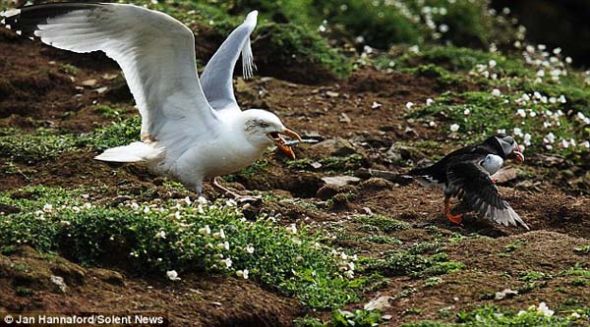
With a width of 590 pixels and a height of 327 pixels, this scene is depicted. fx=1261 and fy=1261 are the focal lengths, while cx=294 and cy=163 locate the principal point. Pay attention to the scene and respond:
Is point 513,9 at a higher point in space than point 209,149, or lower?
lower

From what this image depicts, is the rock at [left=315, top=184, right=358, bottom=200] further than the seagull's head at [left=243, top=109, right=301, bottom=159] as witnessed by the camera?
Yes

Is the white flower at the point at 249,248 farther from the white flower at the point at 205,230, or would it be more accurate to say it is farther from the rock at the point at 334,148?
the rock at the point at 334,148

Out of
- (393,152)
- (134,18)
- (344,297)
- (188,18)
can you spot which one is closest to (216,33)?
(188,18)

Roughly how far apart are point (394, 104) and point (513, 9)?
8.66 m

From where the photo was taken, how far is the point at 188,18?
44.7ft

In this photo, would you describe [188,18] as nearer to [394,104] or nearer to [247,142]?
[394,104]

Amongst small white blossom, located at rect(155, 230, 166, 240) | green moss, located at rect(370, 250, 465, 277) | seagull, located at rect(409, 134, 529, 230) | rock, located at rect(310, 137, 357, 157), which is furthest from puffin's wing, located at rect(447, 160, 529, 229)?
small white blossom, located at rect(155, 230, 166, 240)

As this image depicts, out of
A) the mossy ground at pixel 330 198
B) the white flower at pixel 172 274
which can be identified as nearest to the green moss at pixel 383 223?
the mossy ground at pixel 330 198

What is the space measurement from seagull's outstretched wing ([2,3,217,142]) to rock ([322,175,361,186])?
5.36 ft

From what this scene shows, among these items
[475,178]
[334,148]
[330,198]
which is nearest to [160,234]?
[330,198]

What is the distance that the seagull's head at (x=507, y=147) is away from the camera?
1045cm

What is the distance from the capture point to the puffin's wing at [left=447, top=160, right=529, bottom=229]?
895 cm

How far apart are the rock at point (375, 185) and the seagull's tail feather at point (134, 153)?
1986mm

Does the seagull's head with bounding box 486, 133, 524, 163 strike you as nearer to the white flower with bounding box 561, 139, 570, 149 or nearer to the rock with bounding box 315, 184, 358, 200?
the white flower with bounding box 561, 139, 570, 149
